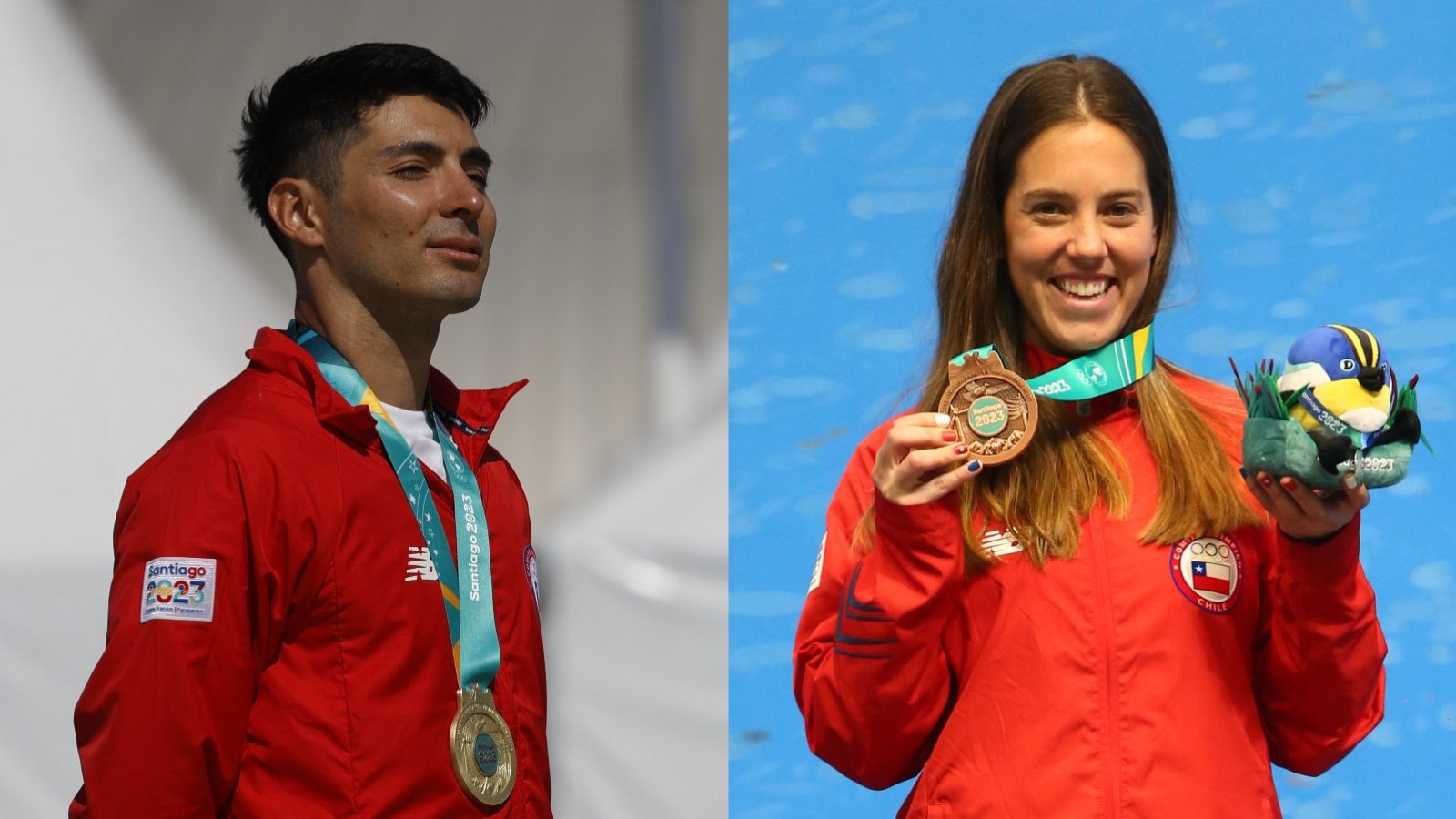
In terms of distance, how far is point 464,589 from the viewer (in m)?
1.95

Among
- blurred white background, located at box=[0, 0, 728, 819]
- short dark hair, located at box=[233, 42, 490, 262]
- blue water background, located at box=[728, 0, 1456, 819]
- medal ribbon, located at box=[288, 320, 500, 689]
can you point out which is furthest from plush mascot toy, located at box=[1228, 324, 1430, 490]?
blurred white background, located at box=[0, 0, 728, 819]

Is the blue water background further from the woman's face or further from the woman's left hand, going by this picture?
the woman's left hand

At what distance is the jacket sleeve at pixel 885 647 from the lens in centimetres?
174

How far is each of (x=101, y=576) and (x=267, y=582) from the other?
1507 millimetres

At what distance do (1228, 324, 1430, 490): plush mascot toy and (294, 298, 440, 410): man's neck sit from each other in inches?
40.2

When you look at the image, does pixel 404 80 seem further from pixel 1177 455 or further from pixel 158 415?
pixel 158 415

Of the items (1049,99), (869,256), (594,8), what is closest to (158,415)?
(594,8)

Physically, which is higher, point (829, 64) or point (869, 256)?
point (829, 64)

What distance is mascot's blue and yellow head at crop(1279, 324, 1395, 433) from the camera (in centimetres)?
160

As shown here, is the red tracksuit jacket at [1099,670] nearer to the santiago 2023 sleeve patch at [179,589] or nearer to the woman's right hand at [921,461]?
the woman's right hand at [921,461]

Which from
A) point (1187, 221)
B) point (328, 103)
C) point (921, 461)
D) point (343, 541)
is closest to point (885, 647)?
point (921, 461)

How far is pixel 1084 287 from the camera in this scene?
6.14 feet

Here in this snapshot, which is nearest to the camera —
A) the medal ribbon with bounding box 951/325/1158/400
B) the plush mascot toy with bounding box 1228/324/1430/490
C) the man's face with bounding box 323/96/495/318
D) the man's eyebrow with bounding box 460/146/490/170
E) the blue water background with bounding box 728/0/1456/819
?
the plush mascot toy with bounding box 1228/324/1430/490

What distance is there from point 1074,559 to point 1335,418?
0.34 metres
